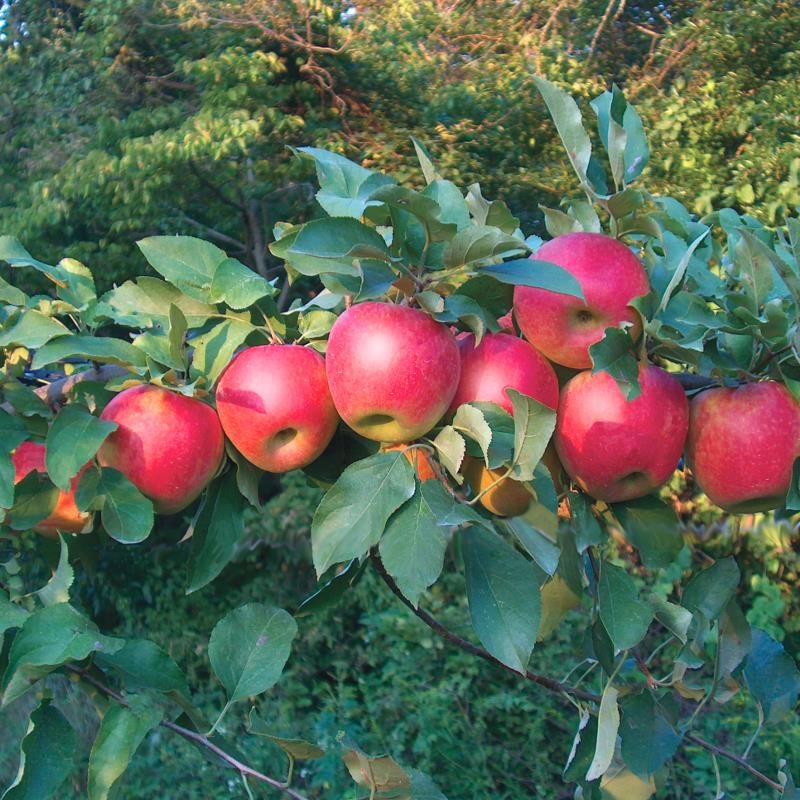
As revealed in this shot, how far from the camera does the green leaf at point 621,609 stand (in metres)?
0.65

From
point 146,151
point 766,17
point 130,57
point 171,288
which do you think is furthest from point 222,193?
point 171,288

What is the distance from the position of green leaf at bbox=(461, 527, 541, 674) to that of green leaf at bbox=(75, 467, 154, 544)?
0.72ft

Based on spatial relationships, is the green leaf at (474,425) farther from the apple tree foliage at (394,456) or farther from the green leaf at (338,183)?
the green leaf at (338,183)

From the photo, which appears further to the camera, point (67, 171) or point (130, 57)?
point (130, 57)

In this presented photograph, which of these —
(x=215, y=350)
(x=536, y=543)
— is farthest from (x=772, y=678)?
(x=215, y=350)

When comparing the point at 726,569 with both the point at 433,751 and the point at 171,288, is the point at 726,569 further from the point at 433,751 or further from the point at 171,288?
the point at 433,751

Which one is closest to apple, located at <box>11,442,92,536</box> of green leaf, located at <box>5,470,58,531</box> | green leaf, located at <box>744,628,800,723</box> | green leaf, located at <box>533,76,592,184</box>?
green leaf, located at <box>5,470,58,531</box>

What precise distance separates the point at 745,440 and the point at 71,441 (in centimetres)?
45

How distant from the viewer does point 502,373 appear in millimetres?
606

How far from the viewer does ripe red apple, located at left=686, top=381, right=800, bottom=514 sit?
63cm

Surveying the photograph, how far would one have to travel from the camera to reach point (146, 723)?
1.90 feet

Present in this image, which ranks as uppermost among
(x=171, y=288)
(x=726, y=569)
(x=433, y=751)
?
(x=171, y=288)

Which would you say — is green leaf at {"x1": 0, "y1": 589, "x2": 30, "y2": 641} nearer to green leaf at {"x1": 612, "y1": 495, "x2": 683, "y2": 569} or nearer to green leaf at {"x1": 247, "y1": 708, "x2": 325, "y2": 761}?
green leaf at {"x1": 247, "y1": 708, "x2": 325, "y2": 761}

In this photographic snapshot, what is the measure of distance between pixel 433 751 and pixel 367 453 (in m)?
1.70
